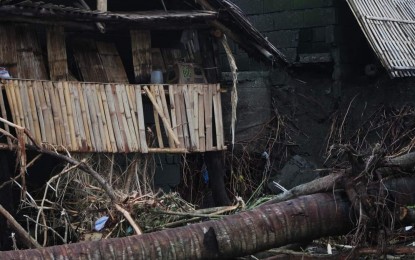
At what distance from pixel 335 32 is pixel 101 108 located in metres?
4.97

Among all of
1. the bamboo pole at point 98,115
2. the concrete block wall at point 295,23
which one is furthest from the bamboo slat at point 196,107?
the concrete block wall at point 295,23

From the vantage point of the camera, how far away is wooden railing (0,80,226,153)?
29.0 feet

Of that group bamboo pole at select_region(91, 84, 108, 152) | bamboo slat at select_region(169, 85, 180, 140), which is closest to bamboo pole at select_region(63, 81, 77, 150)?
→ bamboo pole at select_region(91, 84, 108, 152)

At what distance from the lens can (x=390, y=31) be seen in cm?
1241

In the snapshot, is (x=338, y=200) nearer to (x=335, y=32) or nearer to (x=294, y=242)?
(x=294, y=242)

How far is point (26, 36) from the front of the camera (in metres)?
9.22

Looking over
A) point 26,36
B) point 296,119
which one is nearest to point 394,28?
point 296,119

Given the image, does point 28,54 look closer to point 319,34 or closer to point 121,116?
point 121,116

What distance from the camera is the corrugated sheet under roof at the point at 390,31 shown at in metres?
11.7

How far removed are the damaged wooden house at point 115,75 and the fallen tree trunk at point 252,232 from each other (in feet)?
7.61

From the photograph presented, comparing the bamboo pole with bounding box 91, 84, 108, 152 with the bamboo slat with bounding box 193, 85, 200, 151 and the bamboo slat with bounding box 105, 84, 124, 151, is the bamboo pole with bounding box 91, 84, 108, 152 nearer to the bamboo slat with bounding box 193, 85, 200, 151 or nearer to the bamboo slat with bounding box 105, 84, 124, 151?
the bamboo slat with bounding box 105, 84, 124, 151

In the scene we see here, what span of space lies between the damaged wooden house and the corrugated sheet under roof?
1.78 meters

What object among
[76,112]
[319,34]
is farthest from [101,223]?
[319,34]

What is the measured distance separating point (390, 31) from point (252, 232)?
269 inches
